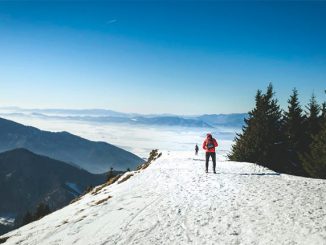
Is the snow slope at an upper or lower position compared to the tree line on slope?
lower

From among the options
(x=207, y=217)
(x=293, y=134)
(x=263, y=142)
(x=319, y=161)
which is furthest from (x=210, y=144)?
(x=293, y=134)

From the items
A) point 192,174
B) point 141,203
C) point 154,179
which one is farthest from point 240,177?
point 141,203

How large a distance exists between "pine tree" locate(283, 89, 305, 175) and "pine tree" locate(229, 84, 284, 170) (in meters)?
1.42

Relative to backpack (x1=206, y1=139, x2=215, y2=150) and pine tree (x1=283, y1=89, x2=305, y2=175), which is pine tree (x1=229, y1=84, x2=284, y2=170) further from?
backpack (x1=206, y1=139, x2=215, y2=150)

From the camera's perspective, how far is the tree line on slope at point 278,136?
127 ft

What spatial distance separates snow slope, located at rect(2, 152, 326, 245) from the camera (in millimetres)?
10422

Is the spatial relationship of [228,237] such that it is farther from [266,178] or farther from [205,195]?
[266,178]

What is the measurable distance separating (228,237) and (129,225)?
396 centimetres

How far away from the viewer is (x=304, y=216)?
11648mm

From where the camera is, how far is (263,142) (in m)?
38.6

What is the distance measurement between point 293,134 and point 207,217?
33674 mm

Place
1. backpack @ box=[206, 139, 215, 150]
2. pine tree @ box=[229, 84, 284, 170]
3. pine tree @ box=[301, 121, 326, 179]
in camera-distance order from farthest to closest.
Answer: pine tree @ box=[229, 84, 284, 170] → pine tree @ box=[301, 121, 326, 179] → backpack @ box=[206, 139, 215, 150]

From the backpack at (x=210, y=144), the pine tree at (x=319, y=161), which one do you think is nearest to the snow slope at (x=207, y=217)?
the backpack at (x=210, y=144)

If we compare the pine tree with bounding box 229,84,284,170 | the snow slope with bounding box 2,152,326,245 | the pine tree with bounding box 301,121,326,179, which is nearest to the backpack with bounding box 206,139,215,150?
the snow slope with bounding box 2,152,326,245
